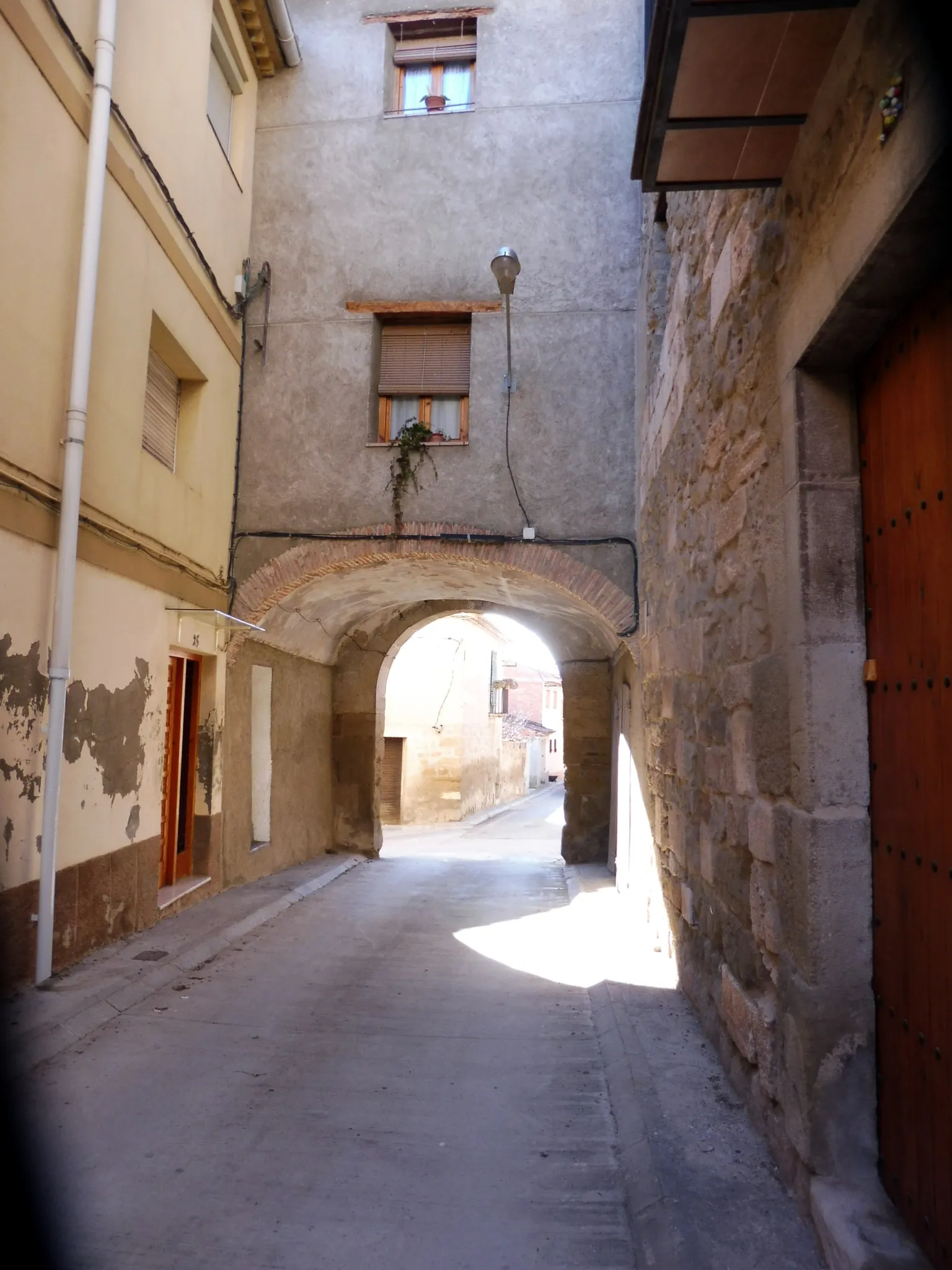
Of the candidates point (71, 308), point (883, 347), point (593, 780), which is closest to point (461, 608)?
point (593, 780)

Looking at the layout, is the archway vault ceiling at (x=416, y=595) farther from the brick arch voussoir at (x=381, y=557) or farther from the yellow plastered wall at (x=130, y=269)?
the yellow plastered wall at (x=130, y=269)

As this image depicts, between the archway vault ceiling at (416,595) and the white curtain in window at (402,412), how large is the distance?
3.98 ft

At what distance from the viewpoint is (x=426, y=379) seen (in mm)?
8211

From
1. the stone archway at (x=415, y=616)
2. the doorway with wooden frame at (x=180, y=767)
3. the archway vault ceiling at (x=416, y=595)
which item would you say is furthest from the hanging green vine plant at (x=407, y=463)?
the doorway with wooden frame at (x=180, y=767)

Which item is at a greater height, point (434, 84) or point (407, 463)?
point (434, 84)

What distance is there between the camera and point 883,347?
233cm

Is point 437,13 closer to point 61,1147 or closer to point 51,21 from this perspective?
point 51,21

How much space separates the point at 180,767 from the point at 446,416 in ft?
12.8

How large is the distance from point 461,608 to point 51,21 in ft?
27.5

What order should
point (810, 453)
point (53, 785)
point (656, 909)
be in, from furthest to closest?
point (656, 909) < point (53, 785) < point (810, 453)

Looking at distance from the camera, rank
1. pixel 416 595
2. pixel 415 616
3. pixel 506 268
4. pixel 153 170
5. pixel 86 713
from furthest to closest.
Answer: pixel 415 616 < pixel 416 595 < pixel 506 268 < pixel 153 170 < pixel 86 713

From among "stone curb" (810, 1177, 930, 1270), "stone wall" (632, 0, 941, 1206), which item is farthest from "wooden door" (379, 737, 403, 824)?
"stone curb" (810, 1177, 930, 1270)

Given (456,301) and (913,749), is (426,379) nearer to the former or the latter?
(456,301)

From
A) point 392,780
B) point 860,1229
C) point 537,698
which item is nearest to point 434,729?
point 392,780
